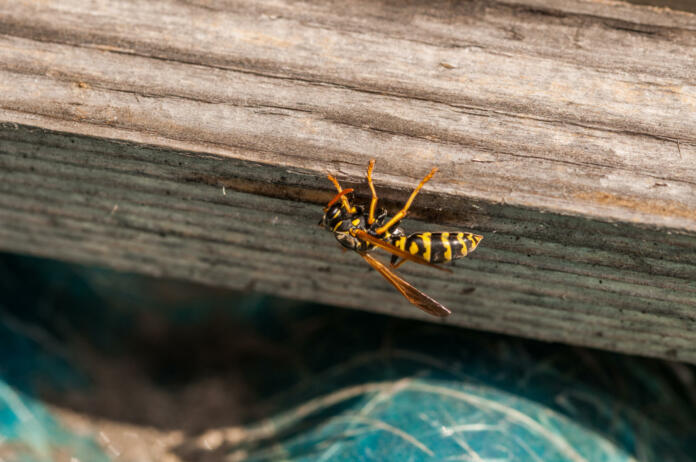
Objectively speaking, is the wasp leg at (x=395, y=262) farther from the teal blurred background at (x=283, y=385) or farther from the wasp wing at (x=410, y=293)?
the teal blurred background at (x=283, y=385)

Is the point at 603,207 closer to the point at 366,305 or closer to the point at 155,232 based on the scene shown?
the point at 366,305

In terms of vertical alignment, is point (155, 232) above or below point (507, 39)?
below

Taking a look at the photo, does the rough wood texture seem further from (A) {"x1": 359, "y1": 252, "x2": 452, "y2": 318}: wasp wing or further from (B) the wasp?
(A) {"x1": 359, "y1": 252, "x2": 452, "y2": 318}: wasp wing

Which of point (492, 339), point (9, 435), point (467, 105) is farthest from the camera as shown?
point (492, 339)

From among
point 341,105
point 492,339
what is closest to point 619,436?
point 492,339

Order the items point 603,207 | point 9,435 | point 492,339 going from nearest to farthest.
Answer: point 603,207 → point 9,435 → point 492,339

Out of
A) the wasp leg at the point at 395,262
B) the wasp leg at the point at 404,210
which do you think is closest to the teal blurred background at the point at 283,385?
the wasp leg at the point at 395,262

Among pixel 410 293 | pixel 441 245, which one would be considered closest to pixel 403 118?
pixel 441 245

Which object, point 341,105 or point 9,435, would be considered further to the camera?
point 9,435
